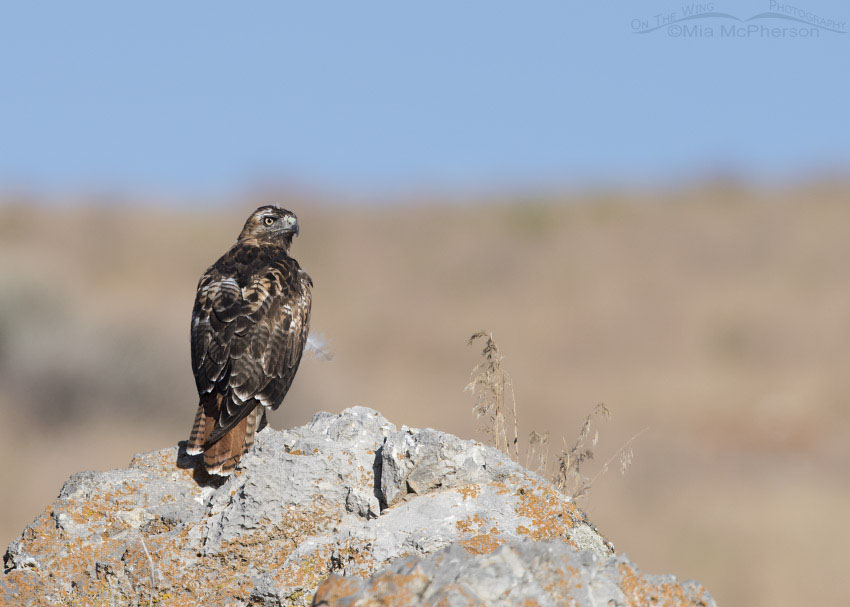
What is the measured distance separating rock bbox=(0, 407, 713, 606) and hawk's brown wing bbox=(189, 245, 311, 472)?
3.00ft

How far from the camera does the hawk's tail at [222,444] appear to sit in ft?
18.1

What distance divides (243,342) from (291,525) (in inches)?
A: 81.9

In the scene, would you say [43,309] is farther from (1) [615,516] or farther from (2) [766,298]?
(2) [766,298]

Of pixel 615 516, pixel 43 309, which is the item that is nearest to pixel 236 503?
pixel 615 516

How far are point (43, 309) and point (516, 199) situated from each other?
20028 millimetres

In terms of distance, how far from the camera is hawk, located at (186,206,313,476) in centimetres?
589

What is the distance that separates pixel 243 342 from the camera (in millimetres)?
6609

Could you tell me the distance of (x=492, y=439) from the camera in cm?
553

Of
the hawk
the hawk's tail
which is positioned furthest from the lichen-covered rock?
the hawk

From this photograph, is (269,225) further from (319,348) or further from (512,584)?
(512,584)

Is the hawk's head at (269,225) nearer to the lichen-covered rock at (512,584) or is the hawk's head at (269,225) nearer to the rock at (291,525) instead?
the rock at (291,525)

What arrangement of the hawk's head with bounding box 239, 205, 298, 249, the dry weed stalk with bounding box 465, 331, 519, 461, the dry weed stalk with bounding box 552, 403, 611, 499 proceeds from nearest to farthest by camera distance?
1. the dry weed stalk with bounding box 552, 403, 611, 499
2. the dry weed stalk with bounding box 465, 331, 519, 461
3. the hawk's head with bounding box 239, 205, 298, 249

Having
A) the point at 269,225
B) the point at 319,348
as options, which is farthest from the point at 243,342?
the point at 269,225

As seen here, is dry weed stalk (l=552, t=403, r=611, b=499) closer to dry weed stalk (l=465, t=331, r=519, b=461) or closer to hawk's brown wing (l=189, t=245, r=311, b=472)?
dry weed stalk (l=465, t=331, r=519, b=461)
